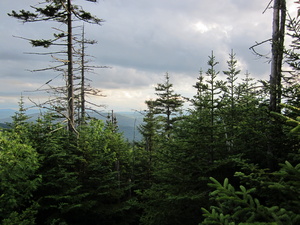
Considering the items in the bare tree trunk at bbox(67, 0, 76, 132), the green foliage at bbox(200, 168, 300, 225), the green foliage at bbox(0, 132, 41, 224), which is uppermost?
the bare tree trunk at bbox(67, 0, 76, 132)

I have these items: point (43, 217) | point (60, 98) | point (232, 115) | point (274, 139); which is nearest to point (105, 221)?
Result: point (43, 217)

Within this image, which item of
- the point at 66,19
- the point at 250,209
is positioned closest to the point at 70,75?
the point at 66,19

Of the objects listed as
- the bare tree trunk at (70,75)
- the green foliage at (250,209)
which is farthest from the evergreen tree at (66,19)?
the green foliage at (250,209)

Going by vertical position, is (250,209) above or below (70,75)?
below

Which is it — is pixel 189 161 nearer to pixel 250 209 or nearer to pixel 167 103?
pixel 250 209

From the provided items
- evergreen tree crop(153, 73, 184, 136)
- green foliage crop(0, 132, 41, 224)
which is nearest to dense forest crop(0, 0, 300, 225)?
green foliage crop(0, 132, 41, 224)

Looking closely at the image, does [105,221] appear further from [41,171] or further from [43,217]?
[41,171]

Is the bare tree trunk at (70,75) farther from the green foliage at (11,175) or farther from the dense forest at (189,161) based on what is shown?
the green foliage at (11,175)

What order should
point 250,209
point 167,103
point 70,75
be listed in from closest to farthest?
point 250,209, point 70,75, point 167,103

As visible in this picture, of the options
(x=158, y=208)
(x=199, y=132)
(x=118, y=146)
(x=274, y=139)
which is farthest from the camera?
(x=118, y=146)

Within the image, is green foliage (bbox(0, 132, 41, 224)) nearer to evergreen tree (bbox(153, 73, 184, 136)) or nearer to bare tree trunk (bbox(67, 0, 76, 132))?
bare tree trunk (bbox(67, 0, 76, 132))

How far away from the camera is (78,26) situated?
13.4 meters

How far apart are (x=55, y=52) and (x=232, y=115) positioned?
11.6 meters

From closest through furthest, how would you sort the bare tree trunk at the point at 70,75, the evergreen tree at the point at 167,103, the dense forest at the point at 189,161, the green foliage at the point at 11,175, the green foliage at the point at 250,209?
the green foliage at the point at 250,209 → the dense forest at the point at 189,161 → the green foliage at the point at 11,175 → the bare tree trunk at the point at 70,75 → the evergreen tree at the point at 167,103
